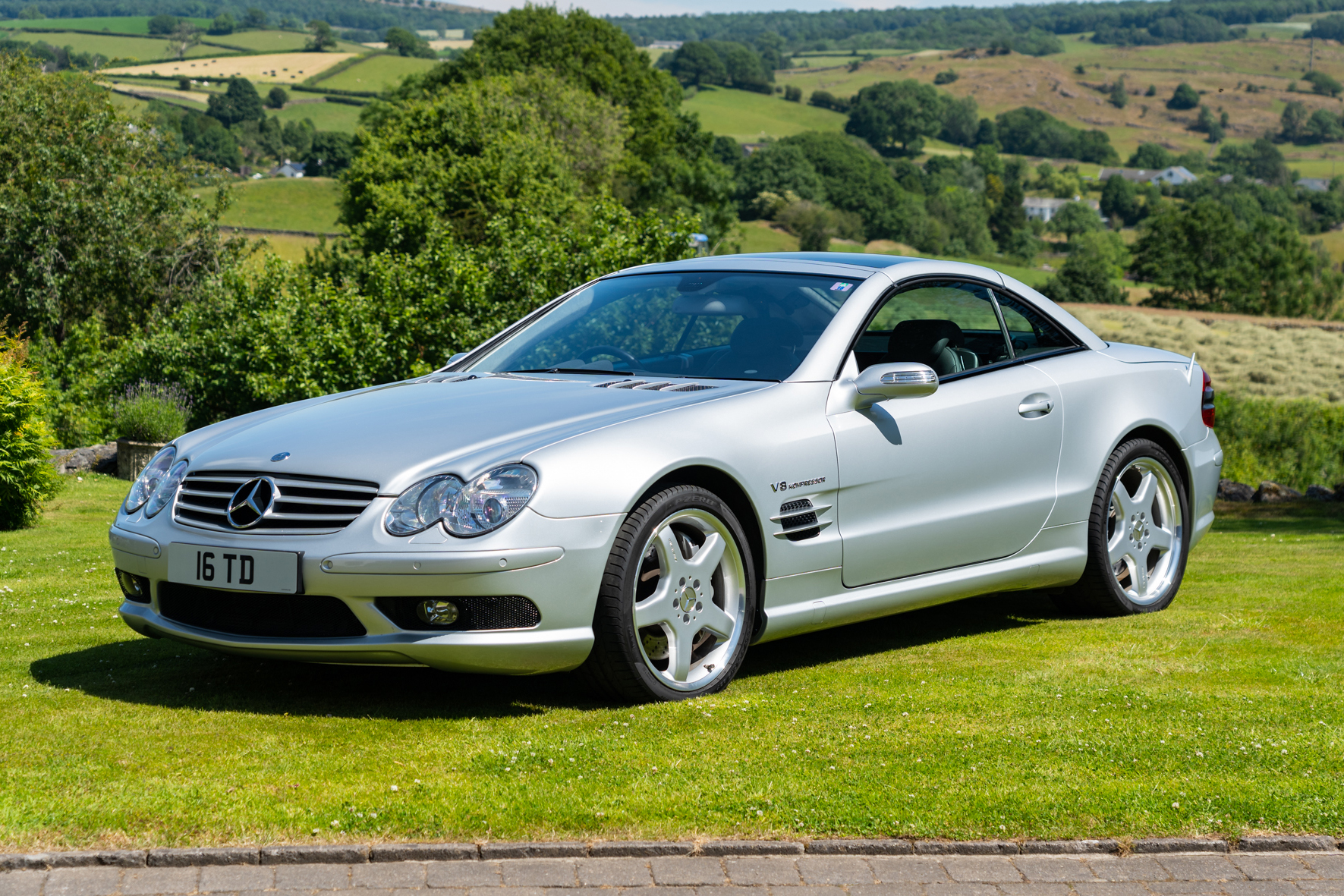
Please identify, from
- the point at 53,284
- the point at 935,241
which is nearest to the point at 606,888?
the point at 53,284

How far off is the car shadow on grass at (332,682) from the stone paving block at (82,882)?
1.48m

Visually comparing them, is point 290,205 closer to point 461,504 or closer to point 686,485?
point 686,485

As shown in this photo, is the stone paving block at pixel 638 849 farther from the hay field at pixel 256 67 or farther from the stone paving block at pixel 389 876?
the hay field at pixel 256 67

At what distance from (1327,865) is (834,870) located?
1331 mm

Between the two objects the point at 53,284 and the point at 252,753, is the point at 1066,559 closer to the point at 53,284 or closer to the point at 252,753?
the point at 252,753

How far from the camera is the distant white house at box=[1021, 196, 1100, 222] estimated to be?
506 feet

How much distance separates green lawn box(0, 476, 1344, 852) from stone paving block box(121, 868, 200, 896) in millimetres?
164

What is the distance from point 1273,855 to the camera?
150 inches

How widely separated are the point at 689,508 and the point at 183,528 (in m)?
1.80

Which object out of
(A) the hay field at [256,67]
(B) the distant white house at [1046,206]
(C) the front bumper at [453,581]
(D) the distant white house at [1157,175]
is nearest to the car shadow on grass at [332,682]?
(C) the front bumper at [453,581]

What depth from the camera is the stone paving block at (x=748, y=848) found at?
3.71 meters

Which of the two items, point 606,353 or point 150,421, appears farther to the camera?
point 150,421

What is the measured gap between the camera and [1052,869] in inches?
146

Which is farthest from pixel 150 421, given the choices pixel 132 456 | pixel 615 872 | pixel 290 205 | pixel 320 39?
pixel 320 39
